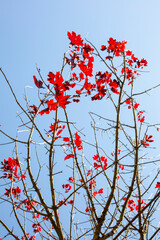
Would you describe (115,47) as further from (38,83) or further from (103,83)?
(38,83)

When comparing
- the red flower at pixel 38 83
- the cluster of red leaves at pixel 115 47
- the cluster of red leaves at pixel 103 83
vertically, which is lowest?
the red flower at pixel 38 83

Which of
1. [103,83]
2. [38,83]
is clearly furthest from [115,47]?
[38,83]

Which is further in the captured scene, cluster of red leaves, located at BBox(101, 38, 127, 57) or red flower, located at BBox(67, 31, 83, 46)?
cluster of red leaves, located at BBox(101, 38, 127, 57)

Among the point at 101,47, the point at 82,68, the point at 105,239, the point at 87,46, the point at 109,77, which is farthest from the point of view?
the point at 101,47

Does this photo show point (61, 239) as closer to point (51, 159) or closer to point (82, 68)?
point (51, 159)

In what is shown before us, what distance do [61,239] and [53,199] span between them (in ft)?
1.09

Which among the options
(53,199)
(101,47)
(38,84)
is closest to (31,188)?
(53,199)

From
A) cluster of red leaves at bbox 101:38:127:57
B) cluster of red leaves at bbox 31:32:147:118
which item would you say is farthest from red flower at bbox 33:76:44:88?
cluster of red leaves at bbox 101:38:127:57

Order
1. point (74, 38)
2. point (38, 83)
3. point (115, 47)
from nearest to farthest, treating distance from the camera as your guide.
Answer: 1. point (38, 83)
2. point (74, 38)
3. point (115, 47)

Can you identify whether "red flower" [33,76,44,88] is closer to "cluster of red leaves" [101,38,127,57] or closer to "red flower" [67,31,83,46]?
"red flower" [67,31,83,46]

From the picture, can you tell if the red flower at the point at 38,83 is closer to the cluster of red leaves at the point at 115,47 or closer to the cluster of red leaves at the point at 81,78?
the cluster of red leaves at the point at 81,78

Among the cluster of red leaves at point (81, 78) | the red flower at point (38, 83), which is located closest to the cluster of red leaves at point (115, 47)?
the cluster of red leaves at point (81, 78)

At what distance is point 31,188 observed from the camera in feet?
5.78

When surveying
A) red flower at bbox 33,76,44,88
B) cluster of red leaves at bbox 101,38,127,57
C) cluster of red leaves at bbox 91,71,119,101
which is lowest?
red flower at bbox 33,76,44,88
